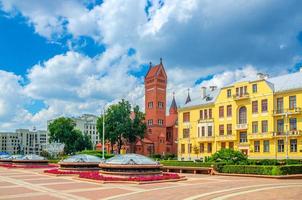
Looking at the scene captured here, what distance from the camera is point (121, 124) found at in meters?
75.6

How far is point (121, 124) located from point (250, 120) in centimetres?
2807

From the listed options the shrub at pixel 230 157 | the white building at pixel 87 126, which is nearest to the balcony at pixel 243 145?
the shrub at pixel 230 157

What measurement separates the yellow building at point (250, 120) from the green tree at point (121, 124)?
13077mm

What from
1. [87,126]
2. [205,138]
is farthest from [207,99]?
[87,126]

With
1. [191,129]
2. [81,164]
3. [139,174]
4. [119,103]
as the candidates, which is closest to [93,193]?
[139,174]

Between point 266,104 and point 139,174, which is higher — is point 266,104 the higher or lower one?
the higher one

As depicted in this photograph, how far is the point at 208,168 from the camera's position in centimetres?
3294

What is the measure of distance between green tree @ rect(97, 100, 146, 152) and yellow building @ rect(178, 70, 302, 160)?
1308cm

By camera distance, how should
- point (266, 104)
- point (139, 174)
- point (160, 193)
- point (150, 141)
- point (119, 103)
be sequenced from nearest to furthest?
point (160, 193) < point (139, 174) < point (266, 104) < point (119, 103) < point (150, 141)

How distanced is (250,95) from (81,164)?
101 feet

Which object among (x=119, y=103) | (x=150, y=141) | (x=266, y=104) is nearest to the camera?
(x=266, y=104)

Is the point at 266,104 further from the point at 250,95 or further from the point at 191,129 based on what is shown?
the point at 191,129

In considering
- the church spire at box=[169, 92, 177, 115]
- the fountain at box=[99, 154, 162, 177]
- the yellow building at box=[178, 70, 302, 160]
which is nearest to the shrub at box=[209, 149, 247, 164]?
the fountain at box=[99, 154, 162, 177]

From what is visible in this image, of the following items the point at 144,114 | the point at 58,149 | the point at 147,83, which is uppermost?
the point at 147,83
